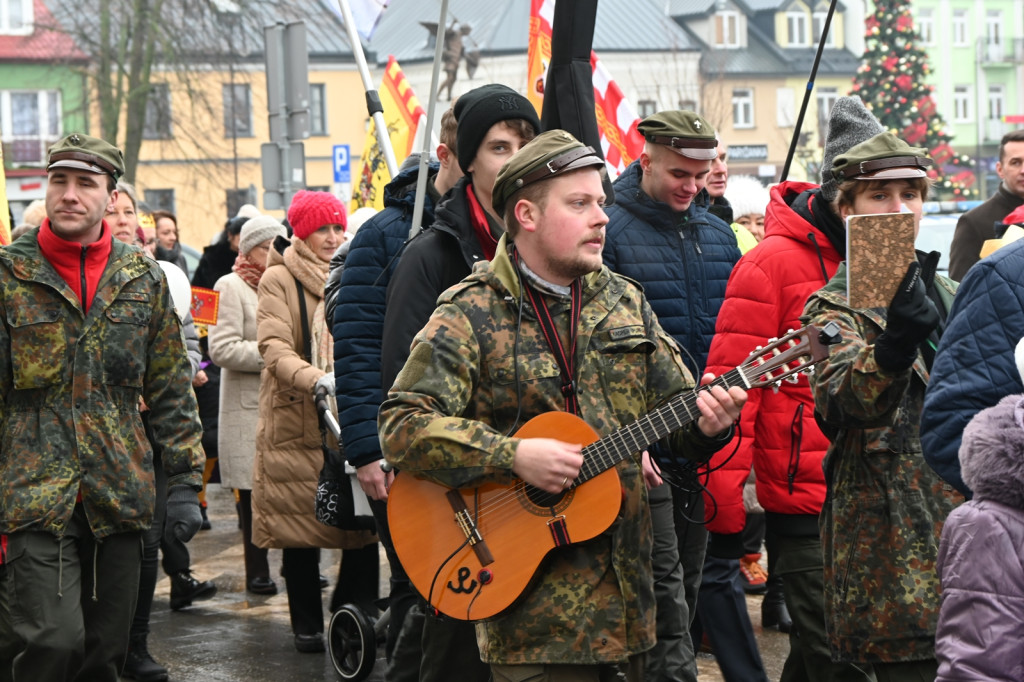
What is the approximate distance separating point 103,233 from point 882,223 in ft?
9.57

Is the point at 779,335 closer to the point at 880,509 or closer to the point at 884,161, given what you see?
the point at 884,161

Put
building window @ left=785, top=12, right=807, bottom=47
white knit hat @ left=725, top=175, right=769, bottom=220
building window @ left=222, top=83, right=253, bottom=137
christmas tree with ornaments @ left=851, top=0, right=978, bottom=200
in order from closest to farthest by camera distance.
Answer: white knit hat @ left=725, top=175, right=769, bottom=220
christmas tree with ornaments @ left=851, top=0, right=978, bottom=200
building window @ left=222, top=83, right=253, bottom=137
building window @ left=785, top=12, right=807, bottom=47

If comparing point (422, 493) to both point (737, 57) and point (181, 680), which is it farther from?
point (737, 57)

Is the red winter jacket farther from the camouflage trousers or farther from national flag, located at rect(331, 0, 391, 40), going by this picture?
national flag, located at rect(331, 0, 391, 40)

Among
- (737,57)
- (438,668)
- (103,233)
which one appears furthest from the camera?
(737,57)

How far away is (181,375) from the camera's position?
5.79 m

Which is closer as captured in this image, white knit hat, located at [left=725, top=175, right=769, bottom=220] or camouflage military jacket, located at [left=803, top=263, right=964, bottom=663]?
camouflage military jacket, located at [left=803, top=263, right=964, bottom=663]

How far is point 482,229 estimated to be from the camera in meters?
5.18

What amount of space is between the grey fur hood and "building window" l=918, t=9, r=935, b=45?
79451 mm

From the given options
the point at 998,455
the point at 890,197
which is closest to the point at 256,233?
the point at 890,197

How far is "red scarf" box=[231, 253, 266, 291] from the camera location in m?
9.12

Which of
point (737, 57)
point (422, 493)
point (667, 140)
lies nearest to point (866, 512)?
point (422, 493)

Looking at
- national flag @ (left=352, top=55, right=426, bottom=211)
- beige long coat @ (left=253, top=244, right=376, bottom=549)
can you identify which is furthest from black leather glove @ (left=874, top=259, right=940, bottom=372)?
national flag @ (left=352, top=55, right=426, bottom=211)

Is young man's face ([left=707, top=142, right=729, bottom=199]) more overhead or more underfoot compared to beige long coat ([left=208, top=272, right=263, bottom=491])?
more overhead
